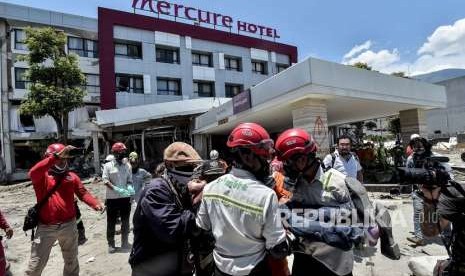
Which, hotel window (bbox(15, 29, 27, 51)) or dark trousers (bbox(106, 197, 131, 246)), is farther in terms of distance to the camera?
hotel window (bbox(15, 29, 27, 51))

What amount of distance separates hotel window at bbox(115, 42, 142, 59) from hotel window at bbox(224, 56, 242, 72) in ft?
24.1

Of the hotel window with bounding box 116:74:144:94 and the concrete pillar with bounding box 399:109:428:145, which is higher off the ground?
the hotel window with bounding box 116:74:144:94

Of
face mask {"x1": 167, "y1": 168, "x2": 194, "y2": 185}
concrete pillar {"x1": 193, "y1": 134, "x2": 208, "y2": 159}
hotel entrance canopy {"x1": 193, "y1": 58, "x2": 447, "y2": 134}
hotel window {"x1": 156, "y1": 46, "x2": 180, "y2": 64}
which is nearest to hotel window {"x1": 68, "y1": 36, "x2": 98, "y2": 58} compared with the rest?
hotel window {"x1": 156, "y1": 46, "x2": 180, "y2": 64}

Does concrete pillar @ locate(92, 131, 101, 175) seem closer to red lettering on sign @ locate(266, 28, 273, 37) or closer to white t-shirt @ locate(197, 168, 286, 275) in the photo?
white t-shirt @ locate(197, 168, 286, 275)

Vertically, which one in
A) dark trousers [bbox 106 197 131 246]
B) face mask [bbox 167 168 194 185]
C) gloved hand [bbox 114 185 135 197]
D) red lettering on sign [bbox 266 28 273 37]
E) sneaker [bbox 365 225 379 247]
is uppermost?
red lettering on sign [bbox 266 28 273 37]

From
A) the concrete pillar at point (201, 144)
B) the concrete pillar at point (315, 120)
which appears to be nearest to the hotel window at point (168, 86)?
the concrete pillar at point (201, 144)

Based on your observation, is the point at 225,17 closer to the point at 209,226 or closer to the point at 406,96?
the point at 406,96

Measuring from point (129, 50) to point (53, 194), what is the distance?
23230mm

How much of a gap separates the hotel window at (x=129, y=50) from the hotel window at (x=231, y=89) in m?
7.53

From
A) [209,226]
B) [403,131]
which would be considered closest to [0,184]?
[403,131]

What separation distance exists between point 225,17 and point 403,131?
70.6 ft

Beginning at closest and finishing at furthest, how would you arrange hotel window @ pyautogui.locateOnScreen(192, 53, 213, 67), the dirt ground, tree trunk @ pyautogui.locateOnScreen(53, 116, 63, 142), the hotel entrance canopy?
the dirt ground, the hotel entrance canopy, tree trunk @ pyautogui.locateOnScreen(53, 116, 63, 142), hotel window @ pyautogui.locateOnScreen(192, 53, 213, 67)

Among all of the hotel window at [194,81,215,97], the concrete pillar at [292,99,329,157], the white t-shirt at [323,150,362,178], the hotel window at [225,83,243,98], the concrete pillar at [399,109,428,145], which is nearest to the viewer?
the white t-shirt at [323,150,362,178]

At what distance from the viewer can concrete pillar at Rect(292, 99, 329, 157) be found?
29.0 ft
